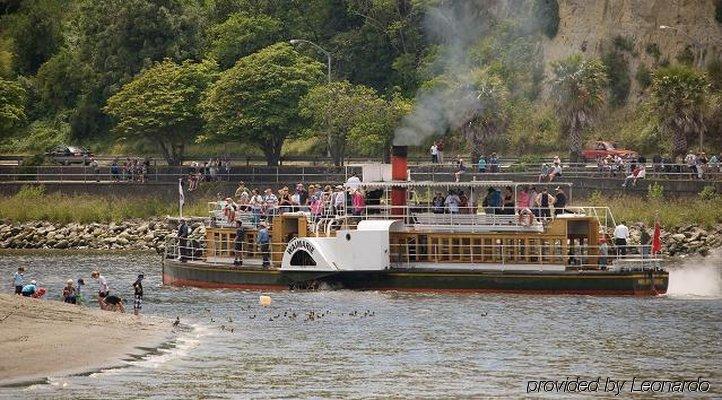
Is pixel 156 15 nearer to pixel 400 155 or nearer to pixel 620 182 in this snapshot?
pixel 620 182

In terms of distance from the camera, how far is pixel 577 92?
102750 mm

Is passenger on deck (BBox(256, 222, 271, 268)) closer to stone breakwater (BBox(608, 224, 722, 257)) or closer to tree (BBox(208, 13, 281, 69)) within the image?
stone breakwater (BBox(608, 224, 722, 257))

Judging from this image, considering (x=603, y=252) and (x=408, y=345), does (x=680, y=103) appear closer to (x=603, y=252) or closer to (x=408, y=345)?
(x=603, y=252)

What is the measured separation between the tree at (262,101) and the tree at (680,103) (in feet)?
81.2

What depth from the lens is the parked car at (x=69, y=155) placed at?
380ft

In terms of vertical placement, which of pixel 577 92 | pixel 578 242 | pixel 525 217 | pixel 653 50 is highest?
pixel 653 50

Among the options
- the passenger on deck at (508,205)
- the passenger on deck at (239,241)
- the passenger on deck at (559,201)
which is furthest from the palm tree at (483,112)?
the passenger on deck at (559,201)

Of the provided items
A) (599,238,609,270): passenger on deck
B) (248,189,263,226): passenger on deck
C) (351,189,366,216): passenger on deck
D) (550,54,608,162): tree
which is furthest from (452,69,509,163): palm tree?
(599,238,609,270): passenger on deck

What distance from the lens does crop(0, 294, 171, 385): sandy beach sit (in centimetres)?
4681

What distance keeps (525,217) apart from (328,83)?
48.5 metres

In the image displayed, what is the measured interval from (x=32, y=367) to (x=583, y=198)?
52.2 m

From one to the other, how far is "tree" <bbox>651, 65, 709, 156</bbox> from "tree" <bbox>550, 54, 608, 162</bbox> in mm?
4386

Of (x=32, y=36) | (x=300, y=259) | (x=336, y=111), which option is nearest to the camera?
(x=300, y=259)

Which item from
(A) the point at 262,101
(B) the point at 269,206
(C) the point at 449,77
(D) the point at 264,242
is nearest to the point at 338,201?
(B) the point at 269,206
